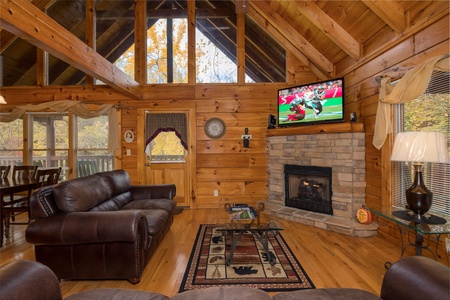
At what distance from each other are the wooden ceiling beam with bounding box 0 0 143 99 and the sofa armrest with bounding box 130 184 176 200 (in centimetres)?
169

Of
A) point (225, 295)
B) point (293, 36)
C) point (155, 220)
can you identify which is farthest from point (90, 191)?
point (293, 36)

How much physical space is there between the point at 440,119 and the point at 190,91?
3.91 m

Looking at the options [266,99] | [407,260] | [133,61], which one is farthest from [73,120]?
[407,260]

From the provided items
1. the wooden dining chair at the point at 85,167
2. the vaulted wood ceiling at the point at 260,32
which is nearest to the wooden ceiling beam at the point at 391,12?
the vaulted wood ceiling at the point at 260,32

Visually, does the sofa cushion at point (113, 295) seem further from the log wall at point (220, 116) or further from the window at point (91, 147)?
the window at point (91, 147)

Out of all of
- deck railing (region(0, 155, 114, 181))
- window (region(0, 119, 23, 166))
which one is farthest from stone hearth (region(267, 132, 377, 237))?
window (region(0, 119, 23, 166))

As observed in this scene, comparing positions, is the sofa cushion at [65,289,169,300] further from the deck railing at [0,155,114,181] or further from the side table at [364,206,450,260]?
Answer: the deck railing at [0,155,114,181]

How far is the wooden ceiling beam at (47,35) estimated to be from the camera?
1846mm

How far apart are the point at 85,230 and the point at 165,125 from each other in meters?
3.01

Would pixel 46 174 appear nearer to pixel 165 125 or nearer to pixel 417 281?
pixel 165 125

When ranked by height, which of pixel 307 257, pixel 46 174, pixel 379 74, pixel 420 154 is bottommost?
pixel 307 257

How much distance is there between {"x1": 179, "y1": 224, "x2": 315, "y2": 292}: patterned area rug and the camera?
217 centimetres

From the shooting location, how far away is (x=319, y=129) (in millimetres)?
3893

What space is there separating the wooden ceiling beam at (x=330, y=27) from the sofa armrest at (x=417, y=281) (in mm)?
3340
